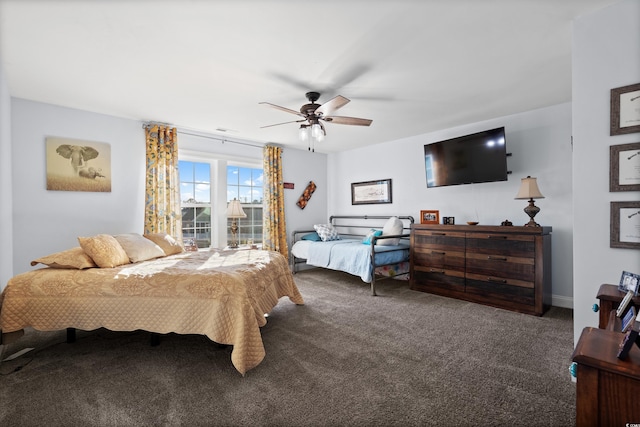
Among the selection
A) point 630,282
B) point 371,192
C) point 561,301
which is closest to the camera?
point 630,282

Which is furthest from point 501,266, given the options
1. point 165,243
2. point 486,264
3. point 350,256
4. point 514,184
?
point 165,243

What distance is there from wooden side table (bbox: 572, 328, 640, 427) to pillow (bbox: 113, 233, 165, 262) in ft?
10.5

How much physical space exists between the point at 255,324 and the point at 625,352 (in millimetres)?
1868

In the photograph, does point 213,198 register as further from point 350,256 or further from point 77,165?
point 350,256

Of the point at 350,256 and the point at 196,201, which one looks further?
the point at 196,201

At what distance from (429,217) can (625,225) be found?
2646 mm

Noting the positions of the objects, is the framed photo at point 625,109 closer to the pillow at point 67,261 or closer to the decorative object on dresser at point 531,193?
the decorative object on dresser at point 531,193

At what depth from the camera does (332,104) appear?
99.2 inches

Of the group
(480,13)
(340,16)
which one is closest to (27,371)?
(340,16)

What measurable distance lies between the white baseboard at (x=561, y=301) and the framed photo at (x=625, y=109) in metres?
2.48

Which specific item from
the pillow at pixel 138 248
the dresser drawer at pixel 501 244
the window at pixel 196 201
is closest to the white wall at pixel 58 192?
the window at pixel 196 201

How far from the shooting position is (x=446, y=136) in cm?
435

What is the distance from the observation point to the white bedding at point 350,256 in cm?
399

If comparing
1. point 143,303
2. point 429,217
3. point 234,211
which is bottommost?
point 143,303
